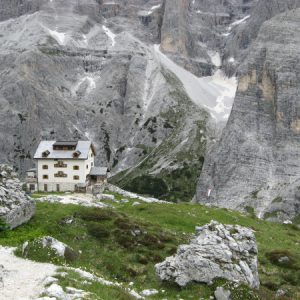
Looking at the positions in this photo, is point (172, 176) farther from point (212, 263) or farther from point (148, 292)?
point (148, 292)

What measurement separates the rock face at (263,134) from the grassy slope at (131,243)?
93248 mm

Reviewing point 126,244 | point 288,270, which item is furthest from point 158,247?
point 288,270

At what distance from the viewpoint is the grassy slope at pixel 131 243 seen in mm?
31969

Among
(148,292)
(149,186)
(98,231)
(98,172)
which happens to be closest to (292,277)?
(148,292)

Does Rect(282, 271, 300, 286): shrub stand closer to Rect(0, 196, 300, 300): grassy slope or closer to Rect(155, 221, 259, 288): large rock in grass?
Rect(0, 196, 300, 300): grassy slope

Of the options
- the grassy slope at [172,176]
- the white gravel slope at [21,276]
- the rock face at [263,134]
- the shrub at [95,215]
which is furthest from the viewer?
the grassy slope at [172,176]

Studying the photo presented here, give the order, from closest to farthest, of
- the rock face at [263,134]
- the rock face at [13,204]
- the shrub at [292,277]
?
1. the shrub at [292,277]
2. the rock face at [13,204]
3. the rock face at [263,134]

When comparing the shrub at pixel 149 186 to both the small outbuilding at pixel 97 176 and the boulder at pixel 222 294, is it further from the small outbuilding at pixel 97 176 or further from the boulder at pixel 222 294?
the boulder at pixel 222 294

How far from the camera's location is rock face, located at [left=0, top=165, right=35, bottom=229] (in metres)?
43.5

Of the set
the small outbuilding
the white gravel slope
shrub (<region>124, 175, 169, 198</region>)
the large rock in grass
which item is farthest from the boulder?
shrub (<region>124, 175, 169, 198</region>)

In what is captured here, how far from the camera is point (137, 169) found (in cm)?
19538

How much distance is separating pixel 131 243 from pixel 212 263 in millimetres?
12611

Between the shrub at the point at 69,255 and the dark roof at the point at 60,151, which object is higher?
the shrub at the point at 69,255

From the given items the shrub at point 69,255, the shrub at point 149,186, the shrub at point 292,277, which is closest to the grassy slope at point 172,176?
the shrub at point 149,186
